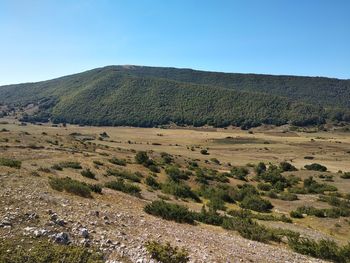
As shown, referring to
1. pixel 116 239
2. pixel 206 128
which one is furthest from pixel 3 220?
pixel 206 128

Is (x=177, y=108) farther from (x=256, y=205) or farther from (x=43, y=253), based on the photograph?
(x=43, y=253)

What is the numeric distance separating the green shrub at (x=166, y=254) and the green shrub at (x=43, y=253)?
4.96 ft

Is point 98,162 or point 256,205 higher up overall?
point 98,162

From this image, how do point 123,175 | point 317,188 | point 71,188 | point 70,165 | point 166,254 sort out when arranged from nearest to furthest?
point 166,254 → point 71,188 → point 70,165 → point 123,175 → point 317,188

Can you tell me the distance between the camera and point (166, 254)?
11336 mm

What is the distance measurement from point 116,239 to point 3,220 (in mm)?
3358

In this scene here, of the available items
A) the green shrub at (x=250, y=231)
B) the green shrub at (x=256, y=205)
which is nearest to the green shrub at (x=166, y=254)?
the green shrub at (x=250, y=231)

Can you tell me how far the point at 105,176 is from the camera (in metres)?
29.8

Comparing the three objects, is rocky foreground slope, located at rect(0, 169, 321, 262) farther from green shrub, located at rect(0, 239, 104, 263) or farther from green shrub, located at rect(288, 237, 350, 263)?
green shrub, located at rect(288, 237, 350, 263)

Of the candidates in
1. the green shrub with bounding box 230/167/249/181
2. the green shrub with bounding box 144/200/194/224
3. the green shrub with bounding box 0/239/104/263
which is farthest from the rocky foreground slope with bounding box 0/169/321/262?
the green shrub with bounding box 230/167/249/181

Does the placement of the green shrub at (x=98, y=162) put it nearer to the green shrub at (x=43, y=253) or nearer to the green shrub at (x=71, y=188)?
the green shrub at (x=71, y=188)

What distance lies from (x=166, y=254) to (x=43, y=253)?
3288mm

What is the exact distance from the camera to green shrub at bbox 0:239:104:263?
392 inches

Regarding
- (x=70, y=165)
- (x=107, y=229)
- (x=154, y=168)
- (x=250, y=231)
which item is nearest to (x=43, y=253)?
(x=107, y=229)
